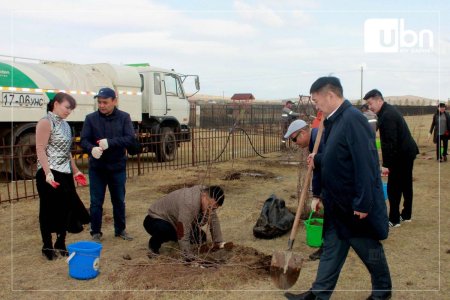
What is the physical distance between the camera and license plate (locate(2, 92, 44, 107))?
9172mm

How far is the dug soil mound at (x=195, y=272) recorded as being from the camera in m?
3.87

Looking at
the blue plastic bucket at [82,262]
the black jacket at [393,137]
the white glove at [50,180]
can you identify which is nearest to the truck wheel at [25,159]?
the white glove at [50,180]

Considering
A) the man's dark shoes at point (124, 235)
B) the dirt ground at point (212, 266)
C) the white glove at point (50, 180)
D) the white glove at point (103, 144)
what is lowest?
the dirt ground at point (212, 266)

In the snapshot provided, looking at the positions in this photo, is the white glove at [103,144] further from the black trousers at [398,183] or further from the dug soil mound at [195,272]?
the black trousers at [398,183]

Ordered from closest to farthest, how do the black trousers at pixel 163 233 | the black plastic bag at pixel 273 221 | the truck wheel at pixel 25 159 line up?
the black trousers at pixel 163 233 < the black plastic bag at pixel 273 221 < the truck wheel at pixel 25 159

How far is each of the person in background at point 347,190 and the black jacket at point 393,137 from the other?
7.39 ft

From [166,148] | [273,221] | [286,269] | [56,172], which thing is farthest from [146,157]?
[286,269]

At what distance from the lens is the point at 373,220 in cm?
313

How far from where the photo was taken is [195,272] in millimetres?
4062

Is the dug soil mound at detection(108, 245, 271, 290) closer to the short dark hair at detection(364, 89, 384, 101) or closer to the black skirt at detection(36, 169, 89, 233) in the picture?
the black skirt at detection(36, 169, 89, 233)

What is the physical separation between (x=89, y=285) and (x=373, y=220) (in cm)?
241

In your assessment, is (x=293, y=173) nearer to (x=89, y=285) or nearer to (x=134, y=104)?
(x=134, y=104)

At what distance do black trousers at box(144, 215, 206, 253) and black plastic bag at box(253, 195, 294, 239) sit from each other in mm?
915

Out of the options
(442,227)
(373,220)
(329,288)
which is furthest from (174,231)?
(442,227)
